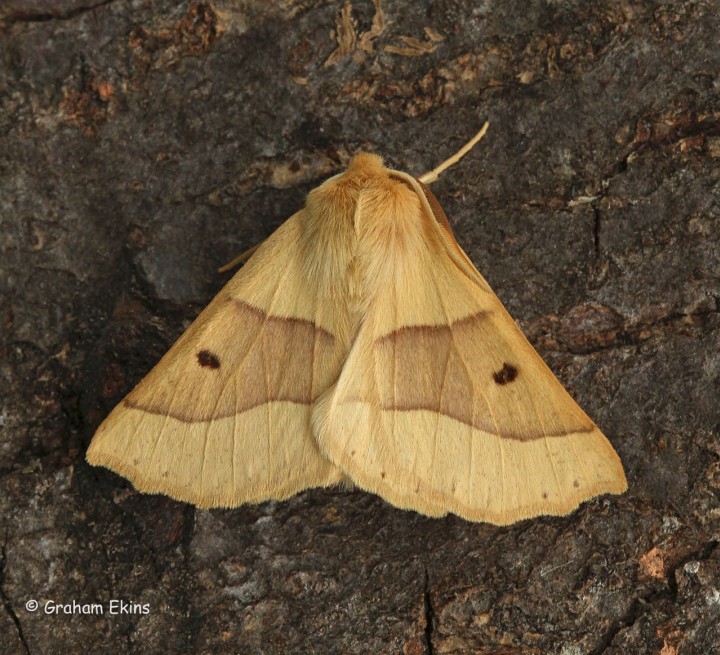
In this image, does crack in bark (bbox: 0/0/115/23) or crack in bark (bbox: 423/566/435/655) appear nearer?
crack in bark (bbox: 423/566/435/655)

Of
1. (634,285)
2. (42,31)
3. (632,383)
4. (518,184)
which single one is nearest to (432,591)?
(632,383)

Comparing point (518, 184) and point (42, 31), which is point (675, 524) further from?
point (42, 31)

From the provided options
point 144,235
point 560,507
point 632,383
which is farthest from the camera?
point 144,235

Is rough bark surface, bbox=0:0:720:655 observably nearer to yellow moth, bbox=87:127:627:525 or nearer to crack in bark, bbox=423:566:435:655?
crack in bark, bbox=423:566:435:655

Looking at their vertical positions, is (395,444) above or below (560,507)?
above

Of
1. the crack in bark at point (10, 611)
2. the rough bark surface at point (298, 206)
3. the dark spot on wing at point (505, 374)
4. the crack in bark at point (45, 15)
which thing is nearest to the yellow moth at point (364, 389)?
the dark spot on wing at point (505, 374)

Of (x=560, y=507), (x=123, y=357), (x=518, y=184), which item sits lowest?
(x=560, y=507)

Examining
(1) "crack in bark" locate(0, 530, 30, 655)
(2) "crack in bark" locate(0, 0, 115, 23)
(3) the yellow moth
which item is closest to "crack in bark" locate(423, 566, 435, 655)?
(3) the yellow moth

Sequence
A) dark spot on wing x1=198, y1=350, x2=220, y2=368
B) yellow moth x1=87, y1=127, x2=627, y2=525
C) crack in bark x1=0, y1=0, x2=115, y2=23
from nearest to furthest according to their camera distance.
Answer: yellow moth x1=87, y1=127, x2=627, y2=525, dark spot on wing x1=198, y1=350, x2=220, y2=368, crack in bark x1=0, y1=0, x2=115, y2=23
